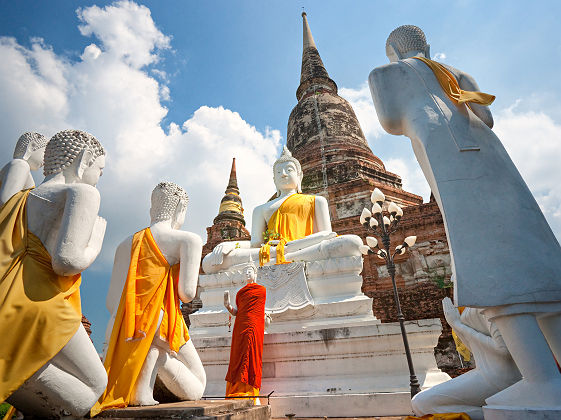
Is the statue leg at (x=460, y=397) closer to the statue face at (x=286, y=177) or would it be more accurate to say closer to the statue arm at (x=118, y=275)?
the statue arm at (x=118, y=275)

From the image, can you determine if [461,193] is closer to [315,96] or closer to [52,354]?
[52,354]

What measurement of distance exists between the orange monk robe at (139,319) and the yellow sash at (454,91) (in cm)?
252

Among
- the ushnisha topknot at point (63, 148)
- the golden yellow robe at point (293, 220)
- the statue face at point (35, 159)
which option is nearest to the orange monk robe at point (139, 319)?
the ushnisha topknot at point (63, 148)

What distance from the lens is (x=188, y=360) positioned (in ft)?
8.45

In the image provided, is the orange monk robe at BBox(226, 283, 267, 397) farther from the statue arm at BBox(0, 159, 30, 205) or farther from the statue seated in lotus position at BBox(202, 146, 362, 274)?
the statue arm at BBox(0, 159, 30, 205)

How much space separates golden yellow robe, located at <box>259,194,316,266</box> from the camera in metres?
6.82

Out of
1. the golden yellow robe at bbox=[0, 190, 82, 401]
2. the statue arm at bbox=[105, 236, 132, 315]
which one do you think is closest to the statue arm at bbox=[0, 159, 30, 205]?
the statue arm at bbox=[105, 236, 132, 315]

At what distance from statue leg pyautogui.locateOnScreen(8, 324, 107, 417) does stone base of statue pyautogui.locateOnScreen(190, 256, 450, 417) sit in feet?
8.73

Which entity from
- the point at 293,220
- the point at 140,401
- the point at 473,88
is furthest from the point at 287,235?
the point at 140,401

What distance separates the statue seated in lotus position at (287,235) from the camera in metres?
5.86

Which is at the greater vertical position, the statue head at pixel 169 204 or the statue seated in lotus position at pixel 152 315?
the statue head at pixel 169 204

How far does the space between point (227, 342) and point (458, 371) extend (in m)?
4.08

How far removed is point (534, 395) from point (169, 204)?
275cm

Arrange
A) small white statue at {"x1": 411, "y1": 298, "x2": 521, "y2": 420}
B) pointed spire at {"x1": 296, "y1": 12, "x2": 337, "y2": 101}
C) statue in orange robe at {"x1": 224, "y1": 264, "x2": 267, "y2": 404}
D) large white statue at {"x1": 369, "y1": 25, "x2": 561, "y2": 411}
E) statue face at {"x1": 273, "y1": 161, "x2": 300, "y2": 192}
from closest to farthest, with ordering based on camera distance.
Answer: large white statue at {"x1": 369, "y1": 25, "x2": 561, "y2": 411}, small white statue at {"x1": 411, "y1": 298, "x2": 521, "y2": 420}, statue in orange robe at {"x1": 224, "y1": 264, "x2": 267, "y2": 404}, statue face at {"x1": 273, "y1": 161, "x2": 300, "y2": 192}, pointed spire at {"x1": 296, "y1": 12, "x2": 337, "y2": 101}
